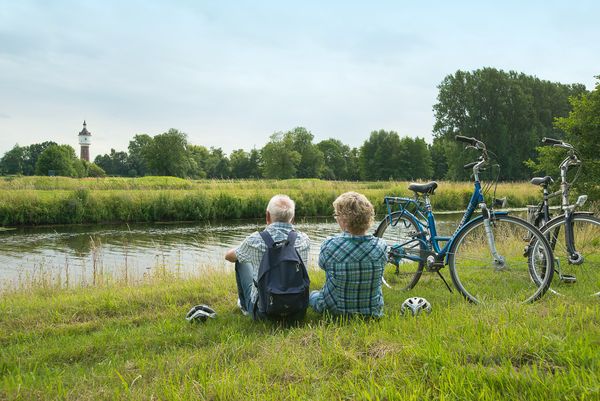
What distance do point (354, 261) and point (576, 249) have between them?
278 centimetres

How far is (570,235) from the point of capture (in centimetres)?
453

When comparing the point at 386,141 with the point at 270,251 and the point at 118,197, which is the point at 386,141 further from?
the point at 270,251

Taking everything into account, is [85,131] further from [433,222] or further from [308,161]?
[433,222]

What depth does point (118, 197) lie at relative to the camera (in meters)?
20.9

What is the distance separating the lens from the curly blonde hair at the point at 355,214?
3697mm

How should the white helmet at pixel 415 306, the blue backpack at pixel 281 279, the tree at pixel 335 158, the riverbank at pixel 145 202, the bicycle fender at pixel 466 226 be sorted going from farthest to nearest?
the tree at pixel 335 158
the riverbank at pixel 145 202
the bicycle fender at pixel 466 226
the white helmet at pixel 415 306
the blue backpack at pixel 281 279

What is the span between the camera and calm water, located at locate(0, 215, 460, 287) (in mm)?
9789

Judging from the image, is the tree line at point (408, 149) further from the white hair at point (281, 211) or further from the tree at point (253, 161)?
the white hair at point (281, 211)

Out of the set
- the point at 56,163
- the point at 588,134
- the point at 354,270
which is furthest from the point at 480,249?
the point at 56,163

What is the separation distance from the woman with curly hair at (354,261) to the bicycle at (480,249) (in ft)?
3.00

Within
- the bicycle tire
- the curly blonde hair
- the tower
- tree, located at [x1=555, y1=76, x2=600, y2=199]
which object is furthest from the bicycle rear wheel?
the tower

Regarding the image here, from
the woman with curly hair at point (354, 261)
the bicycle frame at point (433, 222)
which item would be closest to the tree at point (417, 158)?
the bicycle frame at point (433, 222)

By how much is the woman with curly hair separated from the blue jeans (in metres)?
0.69

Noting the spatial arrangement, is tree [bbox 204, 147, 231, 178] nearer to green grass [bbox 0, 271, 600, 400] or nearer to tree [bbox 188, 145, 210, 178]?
tree [bbox 188, 145, 210, 178]
